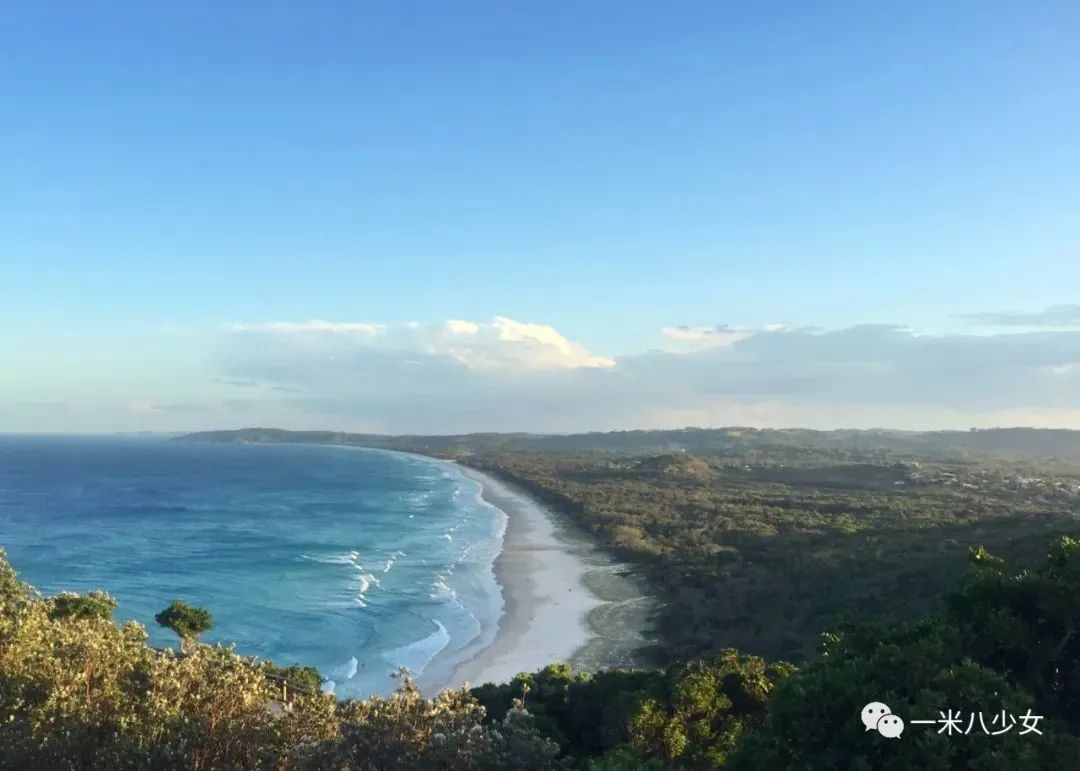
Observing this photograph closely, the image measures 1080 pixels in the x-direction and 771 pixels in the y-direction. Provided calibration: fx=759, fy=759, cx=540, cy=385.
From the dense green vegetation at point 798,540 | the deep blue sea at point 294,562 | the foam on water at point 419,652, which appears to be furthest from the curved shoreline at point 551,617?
the dense green vegetation at point 798,540

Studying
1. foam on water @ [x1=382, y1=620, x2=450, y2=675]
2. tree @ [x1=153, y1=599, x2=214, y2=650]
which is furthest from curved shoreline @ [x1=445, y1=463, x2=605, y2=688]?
tree @ [x1=153, y1=599, x2=214, y2=650]

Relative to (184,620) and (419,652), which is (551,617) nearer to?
(419,652)

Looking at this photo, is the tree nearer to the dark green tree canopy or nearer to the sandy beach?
the dark green tree canopy

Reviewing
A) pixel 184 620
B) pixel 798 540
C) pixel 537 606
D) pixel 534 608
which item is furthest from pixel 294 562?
pixel 798 540

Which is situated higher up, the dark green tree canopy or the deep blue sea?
the dark green tree canopy

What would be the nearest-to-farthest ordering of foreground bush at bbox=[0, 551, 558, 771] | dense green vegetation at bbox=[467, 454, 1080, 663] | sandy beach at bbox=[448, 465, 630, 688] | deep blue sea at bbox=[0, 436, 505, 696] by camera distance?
foreground bush at bbox=[0, 551, 558, 771] < sandy beach at bbox=[448, 465, 630, 688] < dense green vegetation at bbox=[467, 454, 1080, 663] < deep blue sea at bbox=[0, 436, 505, 696]

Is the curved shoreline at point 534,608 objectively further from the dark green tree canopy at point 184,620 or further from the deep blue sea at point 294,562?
the dark green tree canopy at point 184,620
